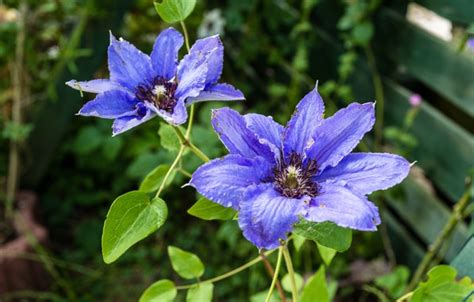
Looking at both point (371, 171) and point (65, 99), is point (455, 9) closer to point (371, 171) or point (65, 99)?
point (371, 171)

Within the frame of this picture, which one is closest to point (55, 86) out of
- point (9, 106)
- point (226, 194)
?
point (9, 106)

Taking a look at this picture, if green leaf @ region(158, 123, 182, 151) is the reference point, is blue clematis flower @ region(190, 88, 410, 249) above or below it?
above

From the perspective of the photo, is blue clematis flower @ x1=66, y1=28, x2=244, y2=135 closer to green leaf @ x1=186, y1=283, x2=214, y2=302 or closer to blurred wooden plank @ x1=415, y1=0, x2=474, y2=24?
green leaf @ x1=186, y1=283, x2=214, y2=302

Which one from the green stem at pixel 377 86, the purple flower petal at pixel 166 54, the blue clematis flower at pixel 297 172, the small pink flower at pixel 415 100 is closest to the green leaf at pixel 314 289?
the blue clematis flower at pixel 297 172

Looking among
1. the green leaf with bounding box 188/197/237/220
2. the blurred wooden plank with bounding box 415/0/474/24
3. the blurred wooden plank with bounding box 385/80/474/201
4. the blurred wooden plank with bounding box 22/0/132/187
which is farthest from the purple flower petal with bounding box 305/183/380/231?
the blurred wooden plank with bounding box 22/0/132/187

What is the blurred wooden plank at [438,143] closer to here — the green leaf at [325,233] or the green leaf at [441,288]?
the green leaf at [441,288]

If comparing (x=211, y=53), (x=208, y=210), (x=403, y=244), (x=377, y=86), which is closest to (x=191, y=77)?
(x=211, y=53)

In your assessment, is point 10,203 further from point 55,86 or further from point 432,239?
point 432,239

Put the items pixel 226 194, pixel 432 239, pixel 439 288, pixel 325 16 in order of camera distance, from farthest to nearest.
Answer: pixel 325 16, pixel 432 239, pixel 439 288, pixel 226 194
